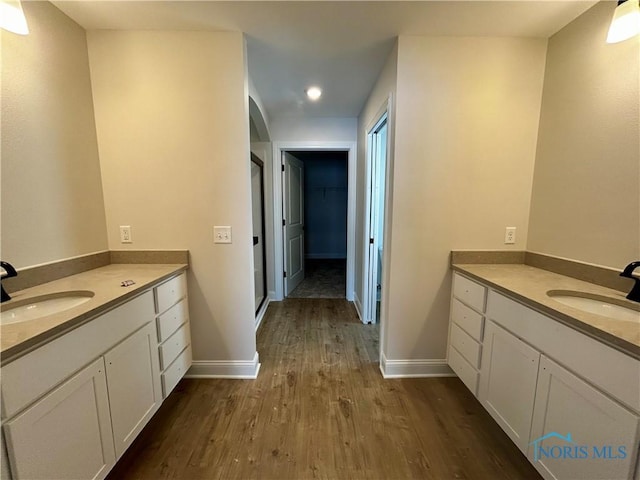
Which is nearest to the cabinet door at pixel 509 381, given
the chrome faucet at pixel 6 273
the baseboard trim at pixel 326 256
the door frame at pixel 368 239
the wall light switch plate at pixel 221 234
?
the door frame at pixel 368 239

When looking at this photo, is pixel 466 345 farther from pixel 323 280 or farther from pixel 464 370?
pixel 323 280

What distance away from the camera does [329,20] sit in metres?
1.57

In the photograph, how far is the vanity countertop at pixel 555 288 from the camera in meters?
0.88

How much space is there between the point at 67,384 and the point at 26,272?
2.36ft

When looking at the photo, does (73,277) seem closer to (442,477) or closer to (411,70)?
(442,477)

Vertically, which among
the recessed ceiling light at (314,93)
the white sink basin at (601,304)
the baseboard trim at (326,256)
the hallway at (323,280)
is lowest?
the hallway at (323,280)

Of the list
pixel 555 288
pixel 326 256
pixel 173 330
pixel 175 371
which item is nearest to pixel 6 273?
pixel 173 330

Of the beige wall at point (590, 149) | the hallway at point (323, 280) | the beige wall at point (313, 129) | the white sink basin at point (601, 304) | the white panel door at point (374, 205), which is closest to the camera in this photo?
the white sink basin at point (601, 304)

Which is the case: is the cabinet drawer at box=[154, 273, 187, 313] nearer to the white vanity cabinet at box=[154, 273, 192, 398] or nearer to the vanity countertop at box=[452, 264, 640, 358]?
the white vanity cabinet at box=[154, 273, 192, 398]

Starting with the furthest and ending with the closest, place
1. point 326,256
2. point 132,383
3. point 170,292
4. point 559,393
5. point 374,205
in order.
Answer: point 326,256 → point 374,205 → point 170,292 → point 132,383 → point 559,393

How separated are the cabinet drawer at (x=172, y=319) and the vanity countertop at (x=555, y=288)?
6.34 ft

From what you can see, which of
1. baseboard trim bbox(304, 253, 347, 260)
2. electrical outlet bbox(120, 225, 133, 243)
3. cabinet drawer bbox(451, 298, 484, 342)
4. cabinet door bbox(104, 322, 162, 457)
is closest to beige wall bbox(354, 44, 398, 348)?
cabinet drawer bbox(451, 298, 484, 342)

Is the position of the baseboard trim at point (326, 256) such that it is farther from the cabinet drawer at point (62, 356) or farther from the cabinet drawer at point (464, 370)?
the cabinet drawer at point (62, 356)

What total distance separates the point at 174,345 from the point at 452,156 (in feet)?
7.46
